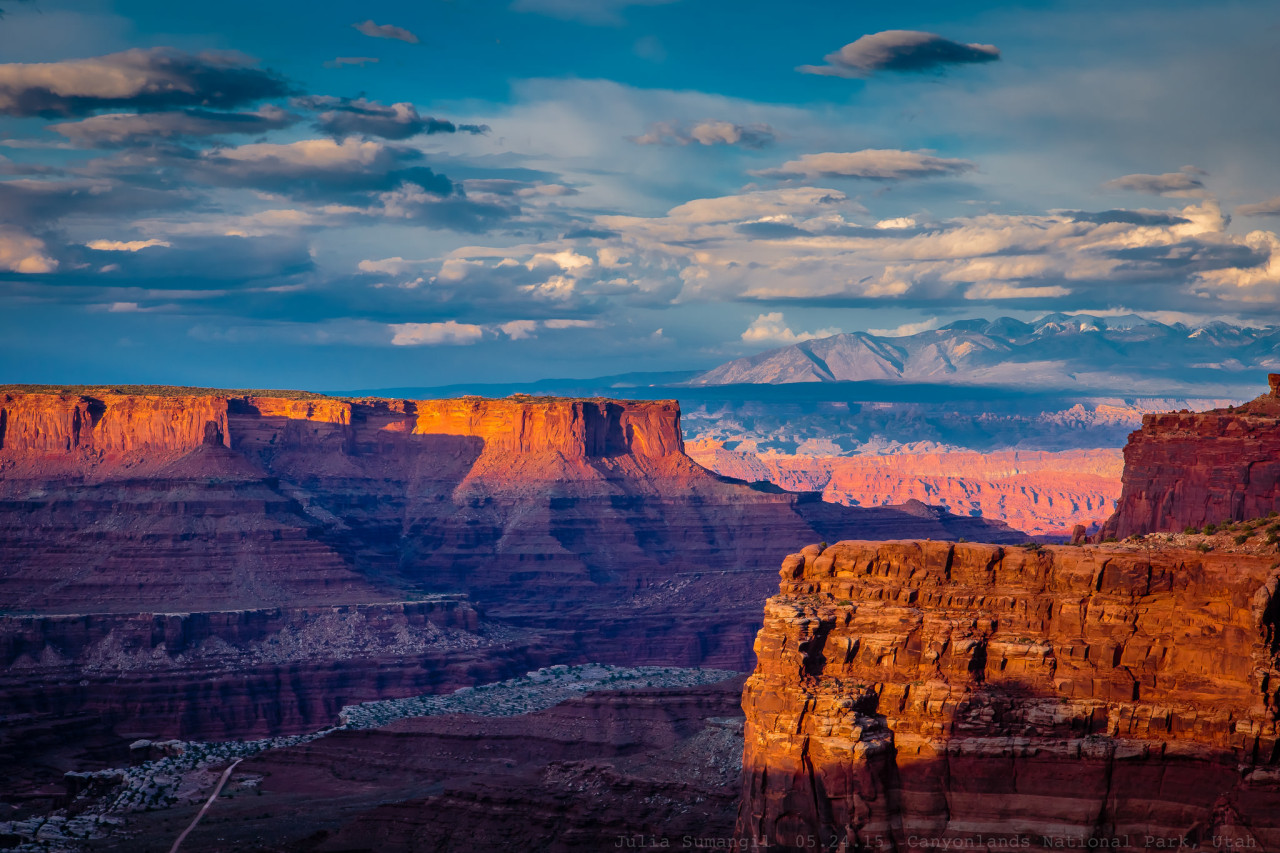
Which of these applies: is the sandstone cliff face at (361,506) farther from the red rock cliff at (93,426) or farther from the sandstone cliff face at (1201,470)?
the sandstone cliff face at (1201,470)

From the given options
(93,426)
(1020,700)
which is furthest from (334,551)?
(1020,700)

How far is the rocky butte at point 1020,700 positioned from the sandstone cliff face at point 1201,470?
80.9 ft

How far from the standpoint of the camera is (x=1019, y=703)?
4644cm

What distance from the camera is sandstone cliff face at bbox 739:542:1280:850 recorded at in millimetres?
43781

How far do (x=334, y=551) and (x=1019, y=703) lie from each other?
112 metres

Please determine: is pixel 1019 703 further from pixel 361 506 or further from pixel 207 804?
pixel 361 506

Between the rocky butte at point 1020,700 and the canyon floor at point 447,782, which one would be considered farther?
the canyon floor at point 447,782

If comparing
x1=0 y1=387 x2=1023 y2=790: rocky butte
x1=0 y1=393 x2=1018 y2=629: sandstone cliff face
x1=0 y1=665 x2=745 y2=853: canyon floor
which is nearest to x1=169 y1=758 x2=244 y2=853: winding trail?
x1=0 y1=665 x2=745 y2=853: canyon floor

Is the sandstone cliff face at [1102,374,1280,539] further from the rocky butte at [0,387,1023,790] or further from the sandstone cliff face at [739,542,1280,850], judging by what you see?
the rocky butte at [0,387,1023,790]

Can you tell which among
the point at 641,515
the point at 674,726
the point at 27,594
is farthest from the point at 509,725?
the point at 641,515

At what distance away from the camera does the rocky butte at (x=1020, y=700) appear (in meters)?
43.8

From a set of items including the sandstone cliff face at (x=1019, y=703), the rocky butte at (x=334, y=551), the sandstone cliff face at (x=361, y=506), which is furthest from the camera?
the sandstone cliff face at (x=361, y=506)

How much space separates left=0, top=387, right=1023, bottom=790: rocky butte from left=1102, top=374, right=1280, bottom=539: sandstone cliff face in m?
65.1

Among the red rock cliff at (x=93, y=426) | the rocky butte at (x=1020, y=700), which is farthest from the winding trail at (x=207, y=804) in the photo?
the red rock cliff at (x=93, y=426)
